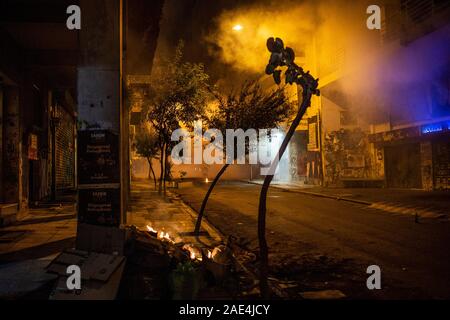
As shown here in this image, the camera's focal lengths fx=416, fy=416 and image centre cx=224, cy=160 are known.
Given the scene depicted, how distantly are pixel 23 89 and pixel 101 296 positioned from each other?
10.1m

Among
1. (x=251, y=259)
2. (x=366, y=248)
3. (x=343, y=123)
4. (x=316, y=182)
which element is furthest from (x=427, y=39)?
(x=251, y=259)

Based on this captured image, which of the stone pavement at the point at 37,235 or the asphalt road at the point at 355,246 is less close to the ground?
the stone pavement at the point at 37,235

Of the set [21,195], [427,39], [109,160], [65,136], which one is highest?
[427,39]

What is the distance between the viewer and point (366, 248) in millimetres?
7891

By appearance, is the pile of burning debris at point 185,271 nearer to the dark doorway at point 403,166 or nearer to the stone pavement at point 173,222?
the stone pavement at point 173,222

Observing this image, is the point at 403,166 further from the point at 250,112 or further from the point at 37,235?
the point at 37,235

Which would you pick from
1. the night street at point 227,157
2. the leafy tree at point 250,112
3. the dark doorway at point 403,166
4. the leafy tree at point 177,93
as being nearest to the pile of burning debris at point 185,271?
the night street at point 227,157

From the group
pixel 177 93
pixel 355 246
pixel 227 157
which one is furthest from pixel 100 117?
pixel 177 93

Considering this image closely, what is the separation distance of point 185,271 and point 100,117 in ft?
11.7

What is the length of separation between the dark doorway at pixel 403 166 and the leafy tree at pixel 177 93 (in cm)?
1244

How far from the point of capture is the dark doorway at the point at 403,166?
71.1 ft

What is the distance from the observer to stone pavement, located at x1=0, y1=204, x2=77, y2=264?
6995mm

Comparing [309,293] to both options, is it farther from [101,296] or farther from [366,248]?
[366,248]
